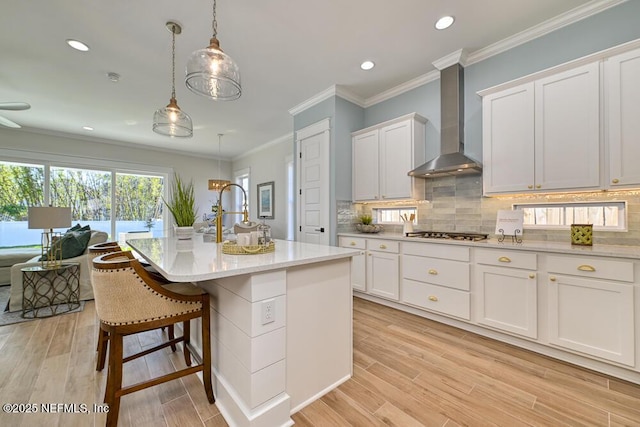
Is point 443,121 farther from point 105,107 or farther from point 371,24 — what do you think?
point 105,107

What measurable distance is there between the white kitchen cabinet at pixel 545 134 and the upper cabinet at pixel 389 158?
77 centimetres

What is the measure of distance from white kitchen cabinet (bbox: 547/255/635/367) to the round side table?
509cm

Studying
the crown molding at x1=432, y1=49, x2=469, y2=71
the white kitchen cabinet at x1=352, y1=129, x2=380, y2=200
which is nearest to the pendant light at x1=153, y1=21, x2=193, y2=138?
the white kitchen cabinet at x1=352, y1=129, x2=380, y2=200

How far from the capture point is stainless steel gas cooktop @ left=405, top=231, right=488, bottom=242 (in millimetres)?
2688

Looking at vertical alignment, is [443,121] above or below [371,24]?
below

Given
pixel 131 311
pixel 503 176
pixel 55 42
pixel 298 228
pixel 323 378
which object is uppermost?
pixel 55 42

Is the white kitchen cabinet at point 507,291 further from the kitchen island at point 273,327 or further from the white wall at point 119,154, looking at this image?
the white wall at point 119,154

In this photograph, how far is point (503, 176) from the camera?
8.32ft

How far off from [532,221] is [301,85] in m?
3.25

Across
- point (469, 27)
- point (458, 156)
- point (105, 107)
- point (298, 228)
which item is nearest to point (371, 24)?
point (469, 27)

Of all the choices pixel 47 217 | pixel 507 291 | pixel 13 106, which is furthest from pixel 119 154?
pixel 507 291

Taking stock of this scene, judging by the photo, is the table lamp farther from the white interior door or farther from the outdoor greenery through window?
the white interior door

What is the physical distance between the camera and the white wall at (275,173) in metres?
5.90

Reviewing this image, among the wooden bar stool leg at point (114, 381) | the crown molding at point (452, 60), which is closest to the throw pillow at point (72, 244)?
the wooden bar stool leg at point (114, 381)
